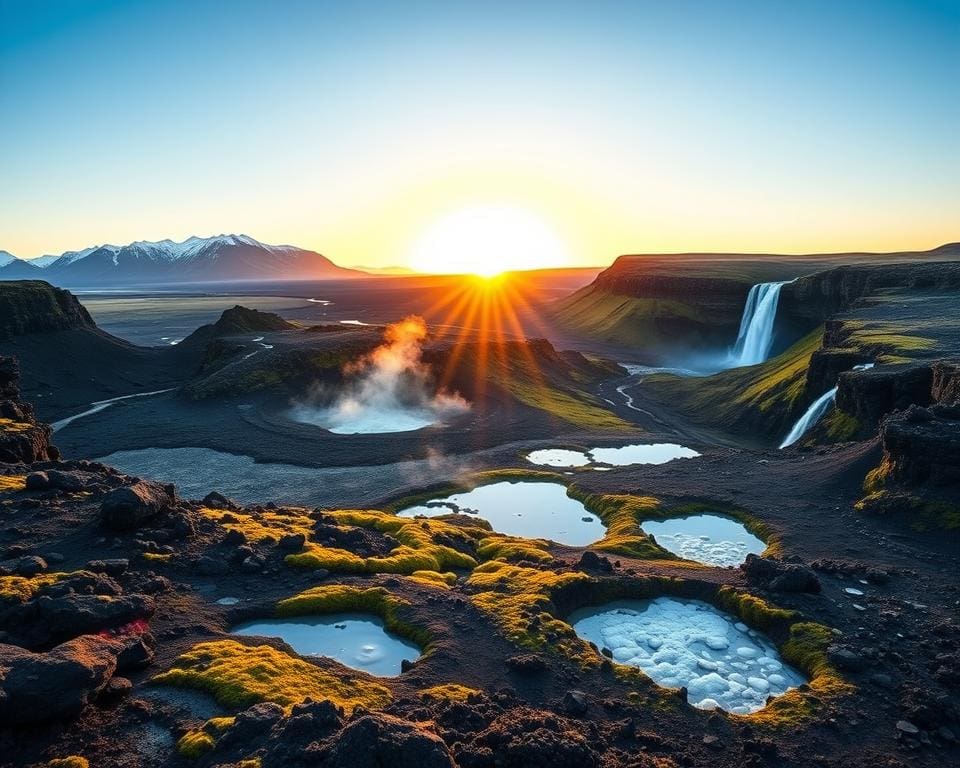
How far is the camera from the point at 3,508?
3466 centimetres

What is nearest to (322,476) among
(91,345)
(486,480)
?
(486,480)

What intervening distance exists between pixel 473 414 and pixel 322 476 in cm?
3114

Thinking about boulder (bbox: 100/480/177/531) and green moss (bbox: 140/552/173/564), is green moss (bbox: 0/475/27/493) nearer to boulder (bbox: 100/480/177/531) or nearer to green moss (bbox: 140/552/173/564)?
boulder (bbox: 100/480/177/531)

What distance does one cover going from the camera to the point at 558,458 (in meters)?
72.1

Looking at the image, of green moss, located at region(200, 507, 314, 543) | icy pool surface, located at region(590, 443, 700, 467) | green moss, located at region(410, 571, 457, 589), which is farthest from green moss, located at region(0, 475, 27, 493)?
icy pool surface, located at region(590, 443, 700, 467)

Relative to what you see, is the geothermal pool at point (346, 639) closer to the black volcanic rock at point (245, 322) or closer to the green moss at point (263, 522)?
the green moss at point (263, 522)

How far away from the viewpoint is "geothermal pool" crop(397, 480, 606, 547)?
1993 inches

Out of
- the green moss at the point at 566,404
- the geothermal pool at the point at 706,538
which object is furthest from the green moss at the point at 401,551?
the green moss at the point at 566,404

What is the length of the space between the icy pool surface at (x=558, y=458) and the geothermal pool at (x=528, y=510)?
6.77 meters

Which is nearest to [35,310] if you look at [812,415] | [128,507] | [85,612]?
[128,507]

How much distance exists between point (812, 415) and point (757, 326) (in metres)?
82.1

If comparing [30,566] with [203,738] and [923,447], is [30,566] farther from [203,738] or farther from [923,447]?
[923,447]

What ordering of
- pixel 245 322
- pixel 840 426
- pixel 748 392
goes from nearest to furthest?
pixel 840 426 → pixel 748 392 → pixel 245 322

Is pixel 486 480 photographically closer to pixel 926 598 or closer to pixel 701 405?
pixel 926 598
